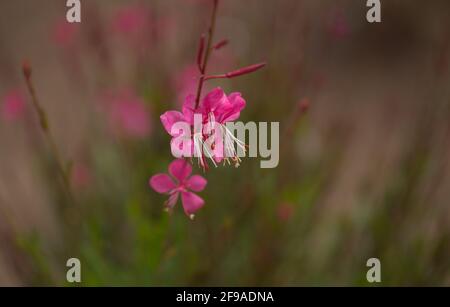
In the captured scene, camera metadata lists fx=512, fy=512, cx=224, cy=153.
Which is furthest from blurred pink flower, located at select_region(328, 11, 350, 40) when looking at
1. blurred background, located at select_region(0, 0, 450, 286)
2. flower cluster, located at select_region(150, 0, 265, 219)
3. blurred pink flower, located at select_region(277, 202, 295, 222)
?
flower cluster, located at select_region(150, 0, 265, 219)

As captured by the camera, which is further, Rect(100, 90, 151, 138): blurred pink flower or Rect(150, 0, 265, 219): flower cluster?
Rect(100, 90, 151, 138): blurred pink flower

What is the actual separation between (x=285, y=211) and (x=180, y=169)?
1.65 feet

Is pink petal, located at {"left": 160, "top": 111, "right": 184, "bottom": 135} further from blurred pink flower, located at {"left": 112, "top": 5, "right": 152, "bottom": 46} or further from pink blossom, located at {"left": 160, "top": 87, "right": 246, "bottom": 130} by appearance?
blurred pink flower, located at {"left": 112, "top": 5, "right": 152, "bottom": 46}

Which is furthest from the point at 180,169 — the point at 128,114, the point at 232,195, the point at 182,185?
the point at 128,114

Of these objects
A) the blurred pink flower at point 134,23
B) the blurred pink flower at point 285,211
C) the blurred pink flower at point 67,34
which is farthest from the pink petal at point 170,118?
the blurred pink flower at point 67,34

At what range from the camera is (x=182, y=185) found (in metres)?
0.67

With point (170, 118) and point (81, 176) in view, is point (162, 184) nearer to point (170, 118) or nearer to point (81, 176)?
point (170, 118)

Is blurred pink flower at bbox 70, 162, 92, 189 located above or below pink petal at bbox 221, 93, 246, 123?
below

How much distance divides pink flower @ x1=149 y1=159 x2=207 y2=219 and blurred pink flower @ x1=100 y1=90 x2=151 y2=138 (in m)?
0.73

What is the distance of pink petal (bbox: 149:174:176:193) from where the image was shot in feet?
2.16

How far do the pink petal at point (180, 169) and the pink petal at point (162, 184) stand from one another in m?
0.01

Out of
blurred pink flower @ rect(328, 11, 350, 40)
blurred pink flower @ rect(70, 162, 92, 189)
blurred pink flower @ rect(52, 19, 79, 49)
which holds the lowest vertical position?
blurred pink flower @ rect(70, 162, 92, 189)
